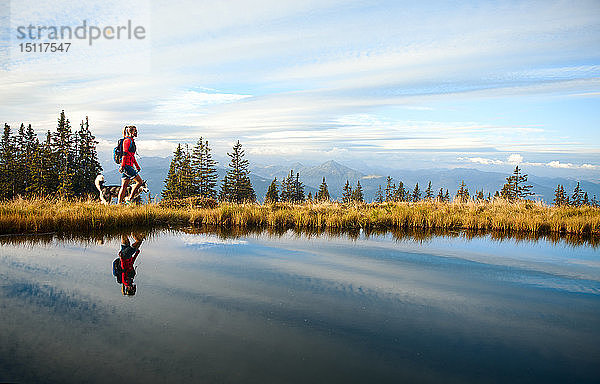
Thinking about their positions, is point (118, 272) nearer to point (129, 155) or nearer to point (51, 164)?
point (129, 155)

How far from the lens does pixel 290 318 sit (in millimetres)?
6379

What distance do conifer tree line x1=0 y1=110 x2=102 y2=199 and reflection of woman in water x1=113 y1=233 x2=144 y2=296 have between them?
108 feet

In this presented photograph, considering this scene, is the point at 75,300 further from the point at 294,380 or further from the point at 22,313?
the point at 294,380

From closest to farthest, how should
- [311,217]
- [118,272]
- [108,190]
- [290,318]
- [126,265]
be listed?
[290,318] → [118,272] → [126,265] → [311,217] → [108,190]

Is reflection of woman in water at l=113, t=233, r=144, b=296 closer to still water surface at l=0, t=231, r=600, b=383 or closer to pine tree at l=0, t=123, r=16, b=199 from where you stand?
still water surface at l=0, t=231, r=600, b=383

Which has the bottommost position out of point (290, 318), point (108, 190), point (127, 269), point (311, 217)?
point (290, 318)

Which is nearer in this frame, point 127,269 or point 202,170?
point 127,269

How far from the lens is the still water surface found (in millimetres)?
4793

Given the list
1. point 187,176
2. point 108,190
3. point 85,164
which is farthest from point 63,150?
point 108,190

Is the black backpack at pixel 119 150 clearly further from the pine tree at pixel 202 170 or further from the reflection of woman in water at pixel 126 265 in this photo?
the pine tree at pixel 202 170

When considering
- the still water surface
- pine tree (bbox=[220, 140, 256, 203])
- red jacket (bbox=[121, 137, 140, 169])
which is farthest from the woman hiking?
pine tree (bbox=[220, 140, 256, 203])

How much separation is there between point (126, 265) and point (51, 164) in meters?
41.7

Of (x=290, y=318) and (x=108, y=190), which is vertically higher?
(x=108, y=190)

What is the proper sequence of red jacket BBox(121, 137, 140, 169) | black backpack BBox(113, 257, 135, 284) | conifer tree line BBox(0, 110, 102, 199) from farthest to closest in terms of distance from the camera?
1. conifer tree line BBox(0, 110, 102, 199)
2. red jacket BBox(121, 137, 140, 169)
3. black backpack BBox(113, 257, 135, 284)
